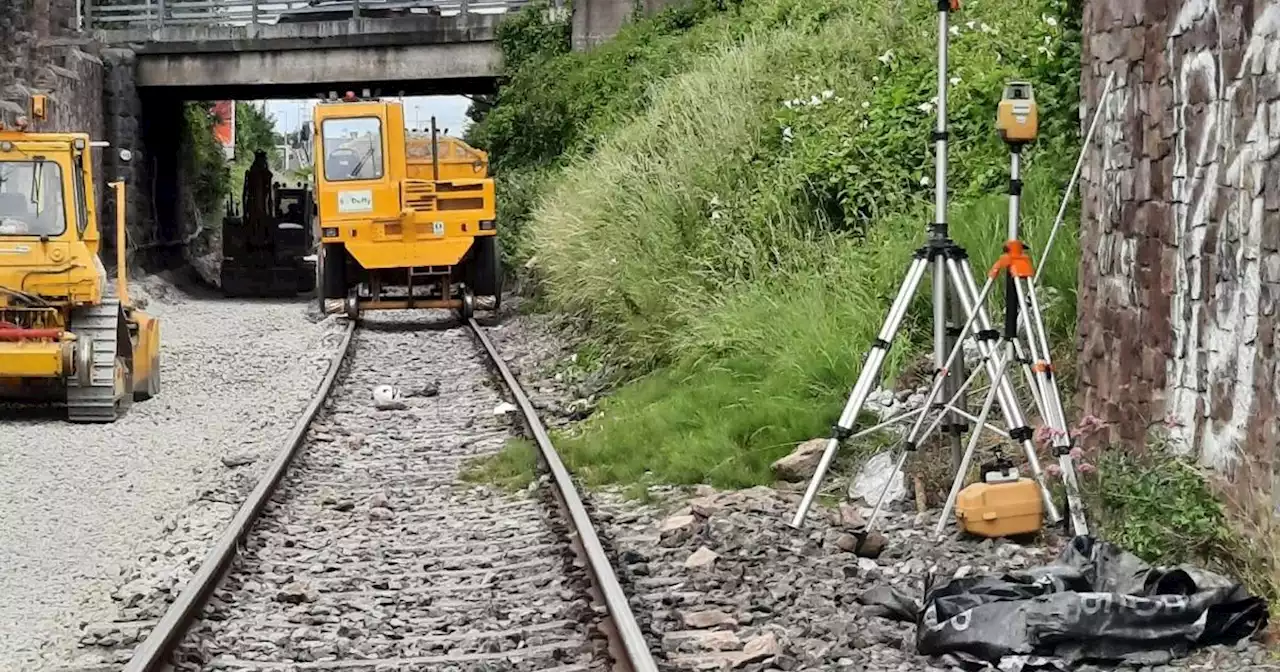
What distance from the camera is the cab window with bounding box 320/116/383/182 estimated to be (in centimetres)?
2302

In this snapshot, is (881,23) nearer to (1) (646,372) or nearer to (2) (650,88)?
(2) (650,88)

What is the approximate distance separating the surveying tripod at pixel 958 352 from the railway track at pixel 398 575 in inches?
58.9

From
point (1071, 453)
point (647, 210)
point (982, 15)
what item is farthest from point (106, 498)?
point (982, 15)

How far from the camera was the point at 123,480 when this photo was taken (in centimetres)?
1085

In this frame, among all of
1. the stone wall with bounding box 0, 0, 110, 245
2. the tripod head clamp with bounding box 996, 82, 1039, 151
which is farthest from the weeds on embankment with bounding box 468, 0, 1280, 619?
the stone wall with bounding box 0, 0, 110, 245

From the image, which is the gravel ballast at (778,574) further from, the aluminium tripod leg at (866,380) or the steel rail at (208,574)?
the steel rail at (208,574)

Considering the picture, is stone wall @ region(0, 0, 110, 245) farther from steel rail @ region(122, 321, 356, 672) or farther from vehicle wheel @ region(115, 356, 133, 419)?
steel rail @ region(122, 321, 356, 672)

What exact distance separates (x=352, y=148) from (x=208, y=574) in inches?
642

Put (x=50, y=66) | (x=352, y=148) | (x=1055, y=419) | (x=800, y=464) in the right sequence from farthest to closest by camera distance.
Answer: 1. (x=50, y=66)
2. (x=352, y=148)
3. (x=800, y=464)
4. (x=1055, y=419)

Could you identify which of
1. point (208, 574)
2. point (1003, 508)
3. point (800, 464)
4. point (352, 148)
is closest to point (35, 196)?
point (800, 464)

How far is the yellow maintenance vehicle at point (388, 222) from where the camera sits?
22.7 meters

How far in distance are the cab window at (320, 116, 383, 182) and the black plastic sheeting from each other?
58.0 ft

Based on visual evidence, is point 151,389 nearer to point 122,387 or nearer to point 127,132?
point 122,387

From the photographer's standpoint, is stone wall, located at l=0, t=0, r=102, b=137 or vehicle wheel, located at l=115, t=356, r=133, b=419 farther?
stone wall, located at l=0, t=0, r=102, b=137
